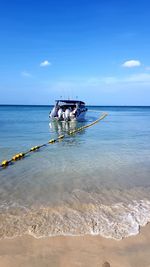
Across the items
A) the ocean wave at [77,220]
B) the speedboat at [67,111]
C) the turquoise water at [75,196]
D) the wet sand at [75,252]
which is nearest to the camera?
the wet sand at [75,252]

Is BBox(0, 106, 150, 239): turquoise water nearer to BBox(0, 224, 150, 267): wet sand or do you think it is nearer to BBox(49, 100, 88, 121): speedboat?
BBox(0, 224, 150, 267): wet sand

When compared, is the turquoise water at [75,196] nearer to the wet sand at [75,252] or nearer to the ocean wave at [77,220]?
the ocean wave at [77,220]

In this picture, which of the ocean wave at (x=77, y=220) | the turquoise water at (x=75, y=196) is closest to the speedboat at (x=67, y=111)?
the turquoise water at (x=75, y=196)

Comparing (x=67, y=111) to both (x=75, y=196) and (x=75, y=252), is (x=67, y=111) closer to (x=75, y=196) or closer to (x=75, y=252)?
(x=75, y=196)

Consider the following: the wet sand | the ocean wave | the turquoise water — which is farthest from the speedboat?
the wet sand

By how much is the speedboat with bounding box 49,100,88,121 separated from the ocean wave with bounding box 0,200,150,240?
25.1 m

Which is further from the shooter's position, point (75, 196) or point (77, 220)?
point (75, 196)

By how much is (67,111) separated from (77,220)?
26305 millimetres

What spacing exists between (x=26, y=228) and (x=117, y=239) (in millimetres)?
1563

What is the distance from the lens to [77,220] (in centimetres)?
454

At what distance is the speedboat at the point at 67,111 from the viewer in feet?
99.0

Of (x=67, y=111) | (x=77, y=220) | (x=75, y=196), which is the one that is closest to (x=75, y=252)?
(x=77, y=220)

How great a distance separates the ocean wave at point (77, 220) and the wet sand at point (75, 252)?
0.18 metres

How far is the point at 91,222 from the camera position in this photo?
175 inches
